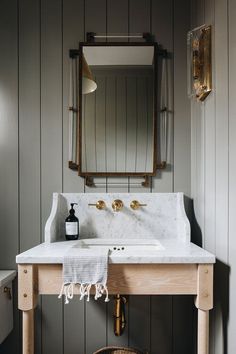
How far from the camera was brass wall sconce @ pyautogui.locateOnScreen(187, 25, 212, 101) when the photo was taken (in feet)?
5.22

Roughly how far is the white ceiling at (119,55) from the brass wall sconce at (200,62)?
11.6 inches

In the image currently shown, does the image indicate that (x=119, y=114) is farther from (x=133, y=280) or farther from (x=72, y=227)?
(x=133, y=280)

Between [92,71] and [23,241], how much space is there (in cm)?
114

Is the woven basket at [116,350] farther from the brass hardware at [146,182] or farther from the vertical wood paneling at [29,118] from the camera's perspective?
the brass hardware at [146,182]

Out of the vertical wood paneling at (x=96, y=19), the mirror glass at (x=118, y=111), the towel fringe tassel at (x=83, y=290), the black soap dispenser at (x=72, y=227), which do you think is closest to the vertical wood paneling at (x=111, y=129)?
the mirror glass at (x=118, y=111)

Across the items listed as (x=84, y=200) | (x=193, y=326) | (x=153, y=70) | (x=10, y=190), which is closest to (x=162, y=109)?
(x=153, y=70)

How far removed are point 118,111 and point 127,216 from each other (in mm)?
653

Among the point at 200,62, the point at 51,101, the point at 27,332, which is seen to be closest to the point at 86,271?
the point at 27,332

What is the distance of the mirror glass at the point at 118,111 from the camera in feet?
6.33

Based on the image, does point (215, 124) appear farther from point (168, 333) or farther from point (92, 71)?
point (168, 333)

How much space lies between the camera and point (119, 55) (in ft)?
6.33

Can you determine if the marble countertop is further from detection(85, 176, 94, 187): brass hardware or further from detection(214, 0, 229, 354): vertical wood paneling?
detection(85, 176, 94, 187): brass hardware

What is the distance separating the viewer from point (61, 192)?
1953 millimetres

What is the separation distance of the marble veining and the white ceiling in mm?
820
